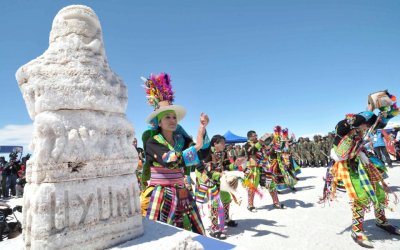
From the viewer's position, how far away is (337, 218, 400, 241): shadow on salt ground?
4.07 meters

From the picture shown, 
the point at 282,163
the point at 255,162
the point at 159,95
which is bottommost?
the point at 282,163

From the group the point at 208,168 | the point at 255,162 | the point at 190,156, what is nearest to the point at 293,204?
the point at 255,162

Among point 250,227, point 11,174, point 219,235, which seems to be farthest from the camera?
point 11,174

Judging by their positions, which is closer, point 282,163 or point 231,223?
point 231,223

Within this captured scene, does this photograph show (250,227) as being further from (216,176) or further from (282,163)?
(282,163)

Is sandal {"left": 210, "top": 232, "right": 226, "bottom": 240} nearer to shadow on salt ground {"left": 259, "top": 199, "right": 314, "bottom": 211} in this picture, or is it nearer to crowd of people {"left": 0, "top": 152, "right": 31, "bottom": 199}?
shadow on salt ground {"left": 259, "top": 199, "right": 314, "bottom": 211}

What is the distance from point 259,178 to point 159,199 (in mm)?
5163

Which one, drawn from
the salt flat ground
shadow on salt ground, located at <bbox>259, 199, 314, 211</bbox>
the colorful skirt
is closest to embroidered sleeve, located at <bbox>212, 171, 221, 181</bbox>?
the salt flat ground

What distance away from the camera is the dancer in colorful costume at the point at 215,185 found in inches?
192

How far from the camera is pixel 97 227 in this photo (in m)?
1.53

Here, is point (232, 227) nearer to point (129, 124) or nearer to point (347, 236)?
point (347, 236)

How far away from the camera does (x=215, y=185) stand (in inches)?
201

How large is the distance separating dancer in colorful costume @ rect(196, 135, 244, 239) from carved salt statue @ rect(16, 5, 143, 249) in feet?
9.97

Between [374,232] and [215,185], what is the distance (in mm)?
3016
